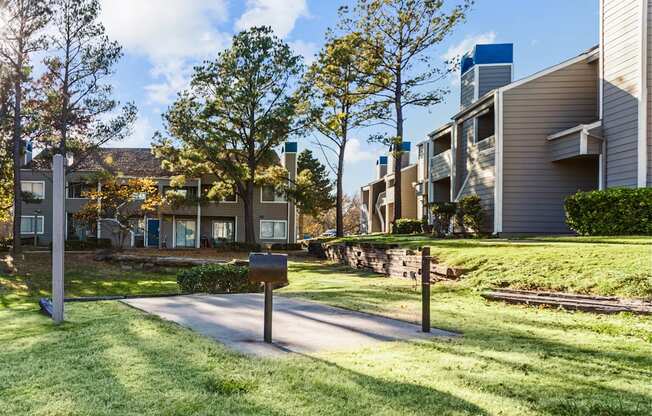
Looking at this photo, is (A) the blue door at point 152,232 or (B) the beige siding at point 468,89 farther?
(A) the blue door at point 152,232

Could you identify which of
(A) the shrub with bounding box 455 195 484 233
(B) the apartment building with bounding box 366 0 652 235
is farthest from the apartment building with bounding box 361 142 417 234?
(A) the shrub with bounding box 455 195 484 233

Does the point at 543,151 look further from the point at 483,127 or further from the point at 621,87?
the point at 621,87

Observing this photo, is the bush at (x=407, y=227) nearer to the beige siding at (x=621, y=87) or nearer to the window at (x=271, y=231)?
the window at (x=271, y=231)

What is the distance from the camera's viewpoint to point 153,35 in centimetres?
1409

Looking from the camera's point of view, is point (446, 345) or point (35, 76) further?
point (35, 76)

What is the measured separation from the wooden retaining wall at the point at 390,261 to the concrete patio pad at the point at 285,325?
3.65 m

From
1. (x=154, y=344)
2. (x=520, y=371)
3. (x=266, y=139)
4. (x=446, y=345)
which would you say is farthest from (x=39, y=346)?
(x=266, y=139)

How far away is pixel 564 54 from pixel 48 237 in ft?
105

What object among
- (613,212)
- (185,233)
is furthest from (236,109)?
(613,212)

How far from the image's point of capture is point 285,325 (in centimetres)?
590

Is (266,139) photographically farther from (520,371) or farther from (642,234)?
(520,371)

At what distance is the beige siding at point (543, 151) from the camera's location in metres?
16.5

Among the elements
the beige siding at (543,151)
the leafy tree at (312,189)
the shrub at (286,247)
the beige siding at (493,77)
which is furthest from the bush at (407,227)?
the beige siding at (543,151)

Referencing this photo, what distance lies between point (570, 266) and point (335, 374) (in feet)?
21.3
